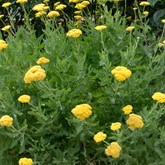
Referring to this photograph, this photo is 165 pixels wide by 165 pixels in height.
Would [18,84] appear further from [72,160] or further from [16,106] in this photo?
[72,160]

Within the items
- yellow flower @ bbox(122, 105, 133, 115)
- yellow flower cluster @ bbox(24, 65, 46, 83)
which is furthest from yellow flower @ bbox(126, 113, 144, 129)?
yellow flower cluster @ bbox(24, 65, 46, 83)

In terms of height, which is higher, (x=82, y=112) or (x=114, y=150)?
(x=82, y=112)

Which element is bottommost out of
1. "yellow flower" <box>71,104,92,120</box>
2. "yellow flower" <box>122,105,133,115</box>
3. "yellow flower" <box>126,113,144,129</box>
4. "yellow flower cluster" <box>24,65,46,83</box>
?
"yellow flower" <box>122,105,133,115</box>

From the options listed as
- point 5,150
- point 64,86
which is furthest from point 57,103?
point 5,150

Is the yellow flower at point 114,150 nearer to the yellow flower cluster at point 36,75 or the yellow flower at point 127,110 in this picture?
the yellow flower at point 127,110

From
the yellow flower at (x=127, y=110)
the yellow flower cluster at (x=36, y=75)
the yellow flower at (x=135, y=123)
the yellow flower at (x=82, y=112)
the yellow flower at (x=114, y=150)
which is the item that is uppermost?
the yellow flower cluster at (x=36, y=75)

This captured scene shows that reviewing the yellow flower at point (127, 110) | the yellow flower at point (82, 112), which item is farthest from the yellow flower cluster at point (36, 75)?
the yellow flower at point (127, 110)

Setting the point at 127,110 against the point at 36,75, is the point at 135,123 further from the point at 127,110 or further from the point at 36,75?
the point at 36,75

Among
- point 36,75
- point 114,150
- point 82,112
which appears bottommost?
point 114,150

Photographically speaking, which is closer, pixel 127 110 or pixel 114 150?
pixel 114 150

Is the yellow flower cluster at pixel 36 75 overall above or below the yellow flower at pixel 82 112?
above

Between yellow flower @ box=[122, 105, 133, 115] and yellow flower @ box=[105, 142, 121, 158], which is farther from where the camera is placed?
yellow flower @ box=[122, 105, 133, 115]

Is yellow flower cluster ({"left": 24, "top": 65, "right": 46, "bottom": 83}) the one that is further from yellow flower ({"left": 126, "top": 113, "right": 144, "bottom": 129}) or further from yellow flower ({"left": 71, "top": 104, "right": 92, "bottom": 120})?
yellow flower ({"left": 126, "top": 113, "right": 144, "bottom": 129})

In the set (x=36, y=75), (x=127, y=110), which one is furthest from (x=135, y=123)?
(x=36, y=75)
